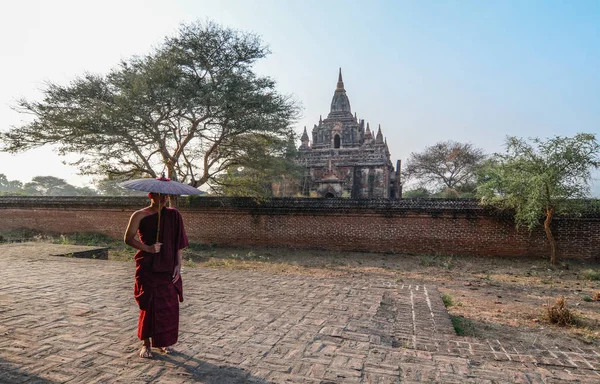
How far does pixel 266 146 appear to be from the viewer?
47.0ft

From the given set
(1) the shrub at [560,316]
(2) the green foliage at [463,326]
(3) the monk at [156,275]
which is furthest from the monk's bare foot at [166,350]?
(1) the shrub at [560,316]

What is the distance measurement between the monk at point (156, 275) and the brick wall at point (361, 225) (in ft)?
32.2

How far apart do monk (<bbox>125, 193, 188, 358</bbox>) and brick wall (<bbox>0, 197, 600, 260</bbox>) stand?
32.2 ft

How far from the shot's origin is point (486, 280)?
9047 mm

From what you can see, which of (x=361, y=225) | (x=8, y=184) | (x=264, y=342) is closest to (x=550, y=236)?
(x=361, y=225)

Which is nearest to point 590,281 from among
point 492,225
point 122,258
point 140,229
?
point 492,225

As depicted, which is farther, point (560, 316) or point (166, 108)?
point (166, 108)

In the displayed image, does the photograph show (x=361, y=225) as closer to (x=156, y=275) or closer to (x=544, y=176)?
(x=544, y=176)

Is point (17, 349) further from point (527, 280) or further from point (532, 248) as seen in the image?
point (532, 248)

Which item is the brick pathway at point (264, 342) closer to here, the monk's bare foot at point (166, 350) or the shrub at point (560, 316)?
the monk's bare foot at point (166, 350)

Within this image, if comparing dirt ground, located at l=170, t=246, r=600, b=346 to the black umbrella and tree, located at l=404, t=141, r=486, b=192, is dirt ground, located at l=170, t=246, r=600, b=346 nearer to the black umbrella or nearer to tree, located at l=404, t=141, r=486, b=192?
the black umbrella

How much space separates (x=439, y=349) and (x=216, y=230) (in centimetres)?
1183

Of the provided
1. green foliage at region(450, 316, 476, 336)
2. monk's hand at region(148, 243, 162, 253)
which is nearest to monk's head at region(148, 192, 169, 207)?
monk's hand at region(148, 243, 162, 253)

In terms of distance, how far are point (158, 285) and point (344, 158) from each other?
25.8 metres
